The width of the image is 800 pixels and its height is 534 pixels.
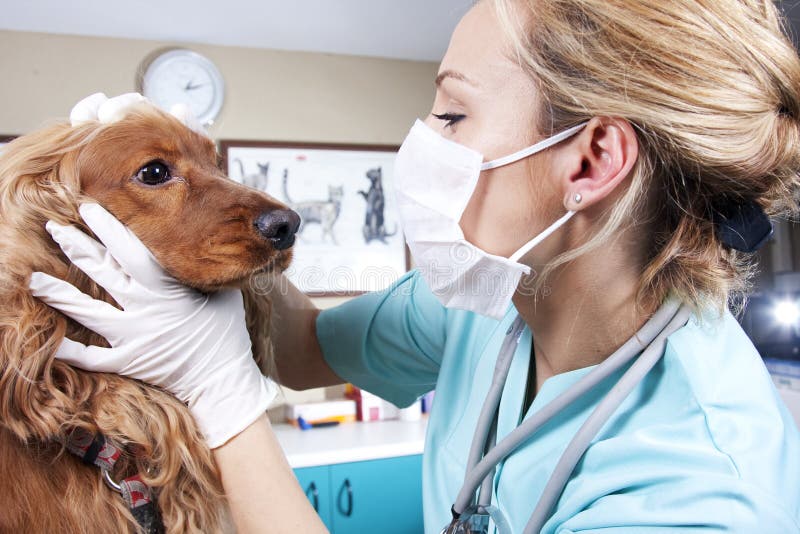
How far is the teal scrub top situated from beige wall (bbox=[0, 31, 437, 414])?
207cm

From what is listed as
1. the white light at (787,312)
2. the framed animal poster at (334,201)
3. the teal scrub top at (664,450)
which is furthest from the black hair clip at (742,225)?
the white light at (787,312)

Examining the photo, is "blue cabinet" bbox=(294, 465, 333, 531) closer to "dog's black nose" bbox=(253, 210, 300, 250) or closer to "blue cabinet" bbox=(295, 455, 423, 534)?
"blue cabinet" bbox=(295, 455, 423, 534)

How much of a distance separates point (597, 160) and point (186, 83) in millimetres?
2457

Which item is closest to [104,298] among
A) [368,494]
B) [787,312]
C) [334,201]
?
[368,494]

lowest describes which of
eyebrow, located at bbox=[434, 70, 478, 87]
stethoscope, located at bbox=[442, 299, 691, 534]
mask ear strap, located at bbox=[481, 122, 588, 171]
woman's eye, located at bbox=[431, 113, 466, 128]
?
stethoscope, located at bbox=[442, 299, 691, 534]

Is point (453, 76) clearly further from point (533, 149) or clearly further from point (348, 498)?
point (348, 498)

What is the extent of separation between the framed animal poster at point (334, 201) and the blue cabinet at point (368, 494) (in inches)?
33.9

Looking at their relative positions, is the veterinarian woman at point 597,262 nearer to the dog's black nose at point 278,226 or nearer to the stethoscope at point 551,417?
the stethoscope at point 551,417

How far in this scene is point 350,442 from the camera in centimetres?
247

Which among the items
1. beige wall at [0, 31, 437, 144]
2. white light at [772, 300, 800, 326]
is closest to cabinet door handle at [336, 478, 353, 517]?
beige wall at [0, 31, 437, 144]

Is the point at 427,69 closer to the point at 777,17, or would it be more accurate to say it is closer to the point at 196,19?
the point at 196,19

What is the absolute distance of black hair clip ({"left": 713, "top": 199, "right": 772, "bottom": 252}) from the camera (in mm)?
828

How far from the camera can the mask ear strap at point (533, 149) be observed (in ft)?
2.75

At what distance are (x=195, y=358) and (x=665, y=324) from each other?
2.29 feet
